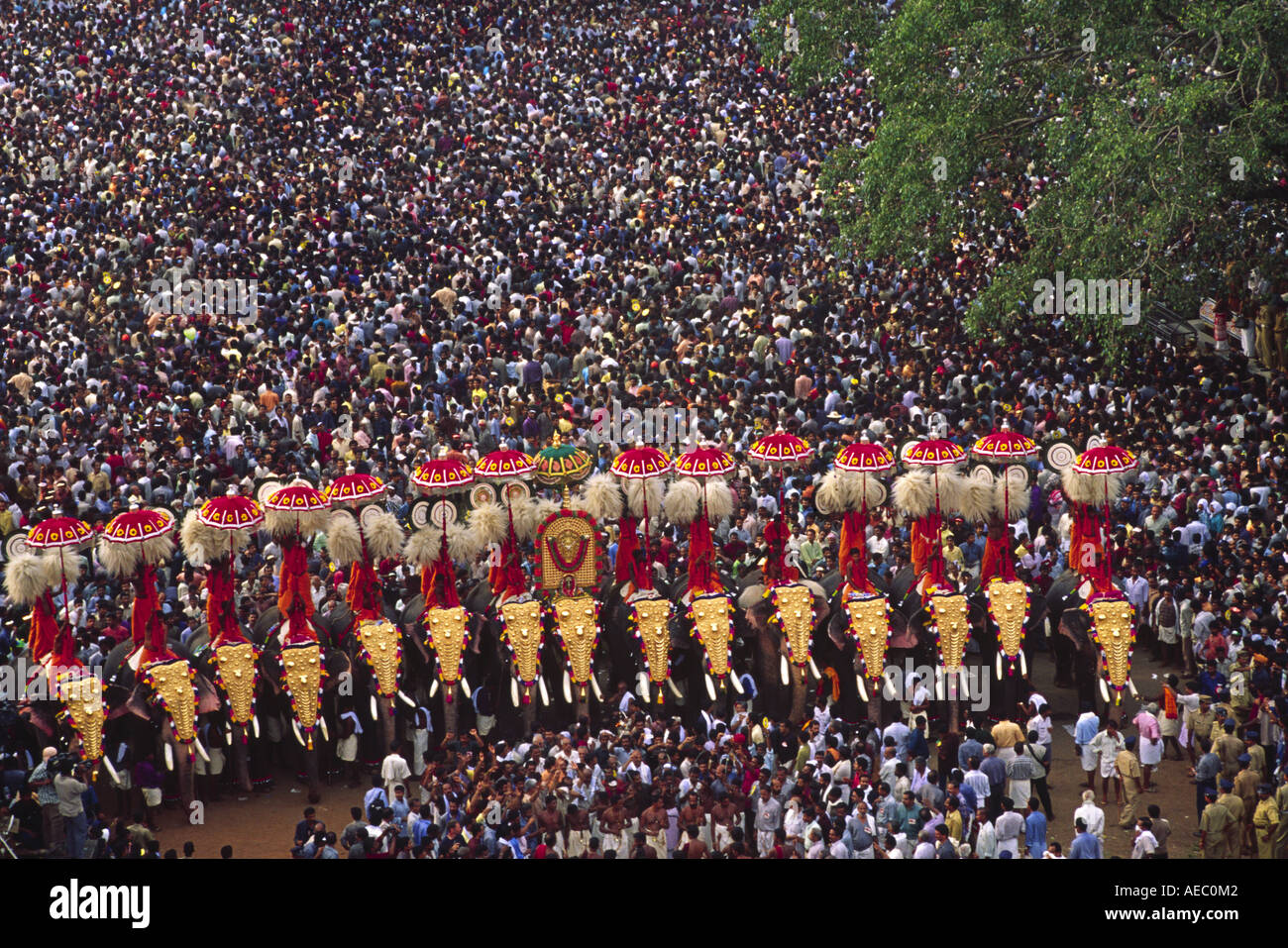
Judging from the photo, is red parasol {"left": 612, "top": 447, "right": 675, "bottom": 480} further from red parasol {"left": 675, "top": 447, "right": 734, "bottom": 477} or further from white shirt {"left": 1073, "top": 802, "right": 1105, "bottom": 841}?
white shirt {"left": 1073, "top": 802, "right": 1105, "bottom": 841}

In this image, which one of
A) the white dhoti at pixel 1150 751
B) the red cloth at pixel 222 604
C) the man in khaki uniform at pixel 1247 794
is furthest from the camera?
the red cloth at pixel 222 604

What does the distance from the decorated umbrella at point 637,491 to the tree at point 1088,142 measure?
6.85 meters

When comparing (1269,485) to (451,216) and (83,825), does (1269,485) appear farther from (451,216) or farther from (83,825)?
(451,216)

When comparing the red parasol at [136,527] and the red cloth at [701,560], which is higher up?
the red parasol at [136,527]

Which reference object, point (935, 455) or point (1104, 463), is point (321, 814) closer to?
point (935, 455)

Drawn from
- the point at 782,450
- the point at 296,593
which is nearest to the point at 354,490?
the point at 296,593

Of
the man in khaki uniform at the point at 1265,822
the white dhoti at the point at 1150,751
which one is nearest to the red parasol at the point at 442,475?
the white dhoti at the point at 1150,751

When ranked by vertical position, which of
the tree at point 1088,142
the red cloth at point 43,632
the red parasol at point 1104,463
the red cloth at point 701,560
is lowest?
the red cloth at point 43,632

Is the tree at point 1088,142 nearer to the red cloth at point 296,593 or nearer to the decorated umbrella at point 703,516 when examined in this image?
the decorated umbrella at point 703,516

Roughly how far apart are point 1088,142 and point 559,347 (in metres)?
8.16

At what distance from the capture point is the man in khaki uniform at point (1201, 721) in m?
16.0

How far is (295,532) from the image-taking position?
1695 cm

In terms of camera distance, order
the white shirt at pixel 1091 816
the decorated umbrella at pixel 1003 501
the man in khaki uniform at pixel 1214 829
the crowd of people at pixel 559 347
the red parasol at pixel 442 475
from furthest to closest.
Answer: the red parasol at pixel 442 475 < the decorated umbrella at pixel 1003 501 < the crowd of people at pixel 559 347 < the man in khaki uniform at pixel 1214 829 < the white shirt at pixel 1091 816

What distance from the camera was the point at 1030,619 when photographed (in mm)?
17531
